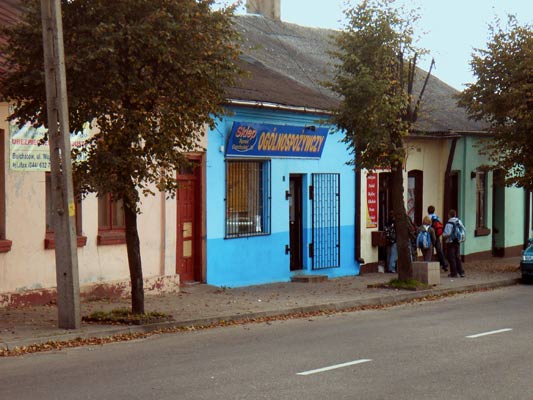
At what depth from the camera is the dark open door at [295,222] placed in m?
25.1

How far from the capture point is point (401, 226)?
22.3 m

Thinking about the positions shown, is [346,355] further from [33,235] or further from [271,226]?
[271,226]

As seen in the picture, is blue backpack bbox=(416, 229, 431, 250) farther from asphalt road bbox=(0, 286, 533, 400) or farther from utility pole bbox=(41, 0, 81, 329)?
utility pole bbox=(41, 0, 81, 329)

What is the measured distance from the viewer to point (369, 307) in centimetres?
1969

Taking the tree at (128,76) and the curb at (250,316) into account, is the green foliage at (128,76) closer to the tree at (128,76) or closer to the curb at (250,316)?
the tree at (128,76)

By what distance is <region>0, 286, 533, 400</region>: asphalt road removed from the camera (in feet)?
31.8

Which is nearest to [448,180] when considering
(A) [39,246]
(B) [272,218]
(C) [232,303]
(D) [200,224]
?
(B) [272,218]

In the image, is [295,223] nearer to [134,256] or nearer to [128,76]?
[134,256]

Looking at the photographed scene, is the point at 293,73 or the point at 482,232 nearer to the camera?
the point at 293,73

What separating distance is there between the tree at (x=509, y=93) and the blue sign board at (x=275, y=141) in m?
4.81

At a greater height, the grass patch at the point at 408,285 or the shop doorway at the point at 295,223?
the shop doorway at the point at 295,223

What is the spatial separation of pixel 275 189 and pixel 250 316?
7.14 metres

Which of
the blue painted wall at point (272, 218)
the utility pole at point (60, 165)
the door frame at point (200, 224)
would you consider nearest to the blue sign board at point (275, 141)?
the blue painted wall at point (272, 218)

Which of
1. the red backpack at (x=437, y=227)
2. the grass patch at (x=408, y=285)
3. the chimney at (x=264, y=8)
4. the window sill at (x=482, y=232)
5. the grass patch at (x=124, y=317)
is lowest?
the grass patch at (x=408, y=285)
